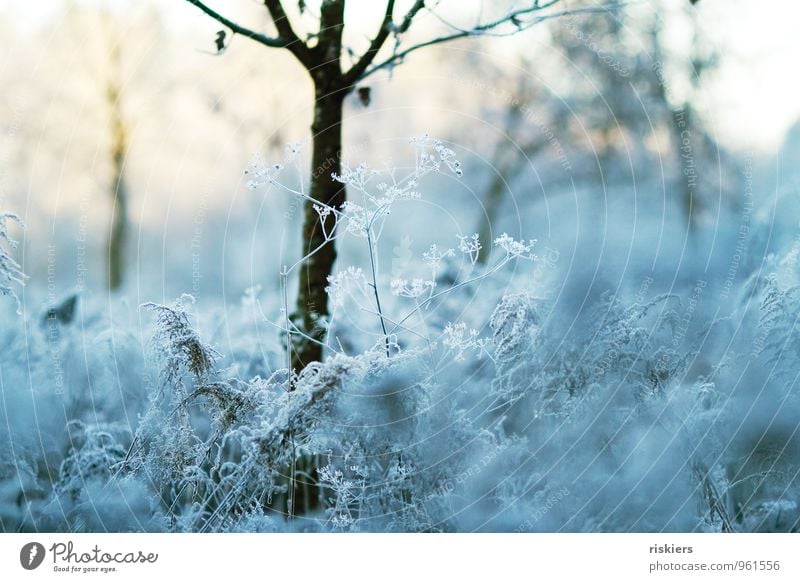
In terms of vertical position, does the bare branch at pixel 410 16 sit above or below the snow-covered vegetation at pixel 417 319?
above

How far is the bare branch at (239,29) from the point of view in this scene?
1133 millimetres

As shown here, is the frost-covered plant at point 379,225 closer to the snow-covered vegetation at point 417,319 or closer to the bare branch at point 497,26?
the snow-covered vegetation at point 417,319

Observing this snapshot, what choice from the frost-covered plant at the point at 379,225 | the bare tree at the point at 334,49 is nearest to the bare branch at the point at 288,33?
the bare tree at the point at 334,49

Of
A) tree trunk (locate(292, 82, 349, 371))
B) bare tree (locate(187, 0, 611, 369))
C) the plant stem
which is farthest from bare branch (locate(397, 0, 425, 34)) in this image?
the plant stem

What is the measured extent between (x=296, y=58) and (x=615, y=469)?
82 cm

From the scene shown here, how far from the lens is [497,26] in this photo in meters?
1.13

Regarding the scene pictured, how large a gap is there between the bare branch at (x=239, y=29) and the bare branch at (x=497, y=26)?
0.48 feet

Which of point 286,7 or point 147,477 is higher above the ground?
point 286,7

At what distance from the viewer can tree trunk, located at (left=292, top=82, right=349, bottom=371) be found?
1132mm

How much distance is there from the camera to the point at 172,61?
44.9 inches

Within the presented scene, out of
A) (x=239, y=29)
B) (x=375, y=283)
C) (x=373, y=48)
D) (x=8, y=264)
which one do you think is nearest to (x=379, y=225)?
(x=375, y=283)

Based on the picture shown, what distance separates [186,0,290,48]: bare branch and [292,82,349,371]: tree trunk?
92mm
